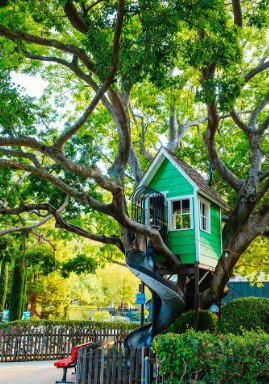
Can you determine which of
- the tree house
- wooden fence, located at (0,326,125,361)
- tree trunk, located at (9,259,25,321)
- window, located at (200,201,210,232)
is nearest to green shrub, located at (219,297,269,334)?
the tree house

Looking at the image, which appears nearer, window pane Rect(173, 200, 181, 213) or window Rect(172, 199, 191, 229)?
window Rect(172, 199, 191, 229)

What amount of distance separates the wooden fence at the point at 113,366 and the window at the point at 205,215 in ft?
18.2

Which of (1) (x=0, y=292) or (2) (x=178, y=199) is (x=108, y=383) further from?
(1) (x=0, y=292)

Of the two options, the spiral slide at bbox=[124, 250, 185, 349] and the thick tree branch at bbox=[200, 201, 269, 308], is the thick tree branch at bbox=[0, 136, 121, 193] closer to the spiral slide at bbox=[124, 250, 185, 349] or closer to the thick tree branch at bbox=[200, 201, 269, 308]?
the spiral slide at bbox=[124, 250, 185, 349]

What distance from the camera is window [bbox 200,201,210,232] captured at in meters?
13.8

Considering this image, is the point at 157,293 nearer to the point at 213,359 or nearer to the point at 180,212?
the point at 180,212

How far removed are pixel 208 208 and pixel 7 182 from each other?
7.10m

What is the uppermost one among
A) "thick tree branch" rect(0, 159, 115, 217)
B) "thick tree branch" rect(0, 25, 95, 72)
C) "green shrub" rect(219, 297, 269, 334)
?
"thick tree branch" rect(0, 25, 95, 72)

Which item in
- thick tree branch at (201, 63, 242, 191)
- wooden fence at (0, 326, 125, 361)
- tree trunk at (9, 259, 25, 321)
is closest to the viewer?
thick tree branch at (201, 63, 242, 191)

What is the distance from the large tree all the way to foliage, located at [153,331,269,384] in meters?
3.17

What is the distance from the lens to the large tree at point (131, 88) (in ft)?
27.9

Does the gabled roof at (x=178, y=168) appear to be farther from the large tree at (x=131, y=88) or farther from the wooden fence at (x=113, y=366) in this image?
the wooden fence at (x=113, y=366)

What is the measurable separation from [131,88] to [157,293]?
6.48m

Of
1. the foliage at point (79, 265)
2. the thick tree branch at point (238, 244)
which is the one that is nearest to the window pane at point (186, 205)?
the thick tree branch at point (238, 244)
